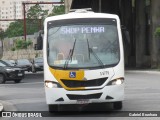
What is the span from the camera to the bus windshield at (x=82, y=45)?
14.0 metres

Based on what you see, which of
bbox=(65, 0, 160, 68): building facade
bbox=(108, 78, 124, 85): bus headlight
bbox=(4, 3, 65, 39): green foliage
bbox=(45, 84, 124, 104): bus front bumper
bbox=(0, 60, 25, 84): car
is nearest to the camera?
bbox=(45, 84, 124, 104): bus front bumper

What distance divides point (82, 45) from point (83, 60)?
503 mm

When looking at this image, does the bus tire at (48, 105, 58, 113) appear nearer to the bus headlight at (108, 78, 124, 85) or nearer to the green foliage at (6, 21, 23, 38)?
the bus headlight at (108, 78, 124, 85)

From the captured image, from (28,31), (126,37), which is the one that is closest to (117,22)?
(126,37)

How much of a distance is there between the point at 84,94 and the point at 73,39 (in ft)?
5.58

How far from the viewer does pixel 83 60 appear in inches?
550

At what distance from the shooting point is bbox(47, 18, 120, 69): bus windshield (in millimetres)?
13953

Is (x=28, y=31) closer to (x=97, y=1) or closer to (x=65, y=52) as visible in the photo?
(x=97, y=1)

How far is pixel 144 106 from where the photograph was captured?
1576 cm

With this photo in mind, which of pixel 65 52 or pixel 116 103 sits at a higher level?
pixel 65 52

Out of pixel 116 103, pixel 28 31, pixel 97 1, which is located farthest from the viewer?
pixel 28 31

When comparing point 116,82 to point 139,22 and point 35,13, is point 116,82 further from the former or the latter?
point 35,13

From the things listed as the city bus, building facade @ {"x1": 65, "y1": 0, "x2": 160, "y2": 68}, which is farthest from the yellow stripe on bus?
building facade @ {"x1": 65, "y1": 0, "x2": 160, "y2": 68}

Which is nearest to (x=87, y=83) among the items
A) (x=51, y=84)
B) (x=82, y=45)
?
(x=51, y=84)
